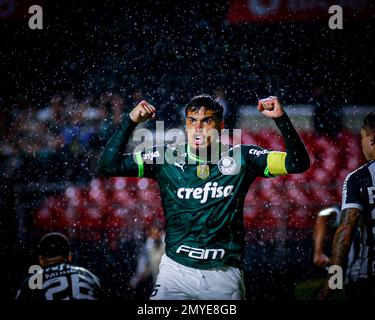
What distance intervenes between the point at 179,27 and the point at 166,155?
3395mm

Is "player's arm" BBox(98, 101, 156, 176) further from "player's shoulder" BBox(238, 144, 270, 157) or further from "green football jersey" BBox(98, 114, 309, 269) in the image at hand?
"player's shoulder" BBox(238, 144, 270, 157)

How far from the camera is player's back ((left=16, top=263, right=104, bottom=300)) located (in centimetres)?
313

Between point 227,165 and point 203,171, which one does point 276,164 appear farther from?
point 203,171

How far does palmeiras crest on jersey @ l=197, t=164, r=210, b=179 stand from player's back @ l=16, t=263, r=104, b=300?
0.96 meters

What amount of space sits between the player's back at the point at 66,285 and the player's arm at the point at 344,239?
4.58 ft

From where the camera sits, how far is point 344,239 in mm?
2854

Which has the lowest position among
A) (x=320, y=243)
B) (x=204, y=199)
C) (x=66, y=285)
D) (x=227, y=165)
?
(x=66, y=285)

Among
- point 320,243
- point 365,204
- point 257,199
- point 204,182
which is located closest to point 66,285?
point 204,182

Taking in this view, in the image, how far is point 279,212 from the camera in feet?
16.6

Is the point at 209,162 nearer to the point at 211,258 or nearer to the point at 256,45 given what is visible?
the point at 211,258

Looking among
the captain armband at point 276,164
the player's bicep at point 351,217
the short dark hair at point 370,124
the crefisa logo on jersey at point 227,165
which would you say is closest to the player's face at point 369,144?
the short dark hair at point 370,124

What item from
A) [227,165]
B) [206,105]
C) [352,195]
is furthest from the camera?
[206,105]

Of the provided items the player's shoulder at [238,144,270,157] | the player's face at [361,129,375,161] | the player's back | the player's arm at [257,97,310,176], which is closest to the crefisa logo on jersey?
the player's shoulder at [238,144,270,157]

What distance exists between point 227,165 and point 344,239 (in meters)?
0.80
